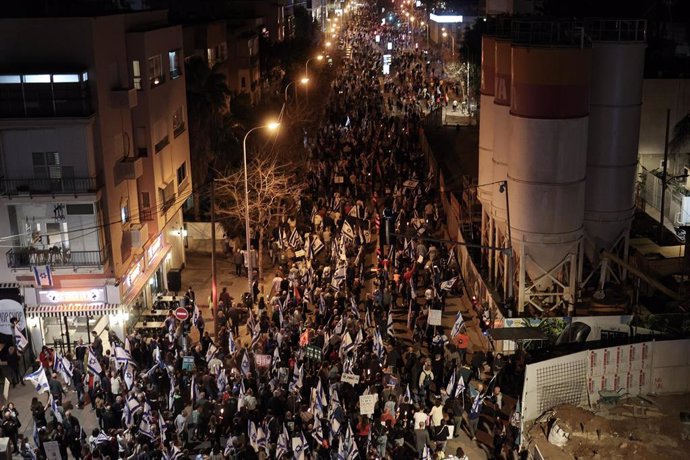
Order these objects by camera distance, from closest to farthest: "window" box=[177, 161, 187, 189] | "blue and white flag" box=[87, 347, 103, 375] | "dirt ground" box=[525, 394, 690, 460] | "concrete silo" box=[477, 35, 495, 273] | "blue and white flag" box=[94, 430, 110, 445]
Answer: "blue and white flag" box=[94, 430, 110, 445] → "dirt ground" box=[525, 394, 690, 460] → "blue and white flag" box=[87, 347, 103, 375] → "concrete silo" box=[477, 35, 495, 273] → "window" box=[177, 161, 187, 189]

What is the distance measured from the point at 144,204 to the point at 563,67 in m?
16.4

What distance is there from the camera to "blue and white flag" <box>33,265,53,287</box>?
2734cm

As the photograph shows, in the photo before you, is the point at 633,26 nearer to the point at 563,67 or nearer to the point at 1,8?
the point at 563,67

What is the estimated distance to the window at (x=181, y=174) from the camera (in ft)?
125

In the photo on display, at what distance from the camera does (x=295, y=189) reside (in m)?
43.5

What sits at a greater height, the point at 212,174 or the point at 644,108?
the point at 644,108

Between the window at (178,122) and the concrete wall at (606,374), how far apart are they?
21172 millimetres

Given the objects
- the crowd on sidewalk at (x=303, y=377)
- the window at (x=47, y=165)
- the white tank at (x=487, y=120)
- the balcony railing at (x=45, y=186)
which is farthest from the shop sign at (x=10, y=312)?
the white tank at (x=487, y=120)

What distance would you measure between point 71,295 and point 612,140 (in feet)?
61.9

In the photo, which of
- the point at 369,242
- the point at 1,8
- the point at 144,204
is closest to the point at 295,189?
the point at 369,242

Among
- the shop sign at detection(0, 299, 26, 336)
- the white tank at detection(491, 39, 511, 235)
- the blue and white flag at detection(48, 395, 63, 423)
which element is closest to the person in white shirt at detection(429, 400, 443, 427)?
the blue and white flag at detection(48, 395, 63, 423)

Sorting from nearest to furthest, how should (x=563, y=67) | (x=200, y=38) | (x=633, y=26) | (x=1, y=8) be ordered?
1. (x=563, y=67)
2. (x=633, y=26)
3. (x=1, y=8)
4. (x=200, y=38)

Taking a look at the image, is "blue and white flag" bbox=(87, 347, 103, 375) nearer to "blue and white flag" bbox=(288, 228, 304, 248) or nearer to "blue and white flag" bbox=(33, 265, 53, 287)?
"blue and white flag" bbox=(33, 265, 53, 287)

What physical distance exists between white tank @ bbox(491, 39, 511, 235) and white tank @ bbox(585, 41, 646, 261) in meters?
3.00
